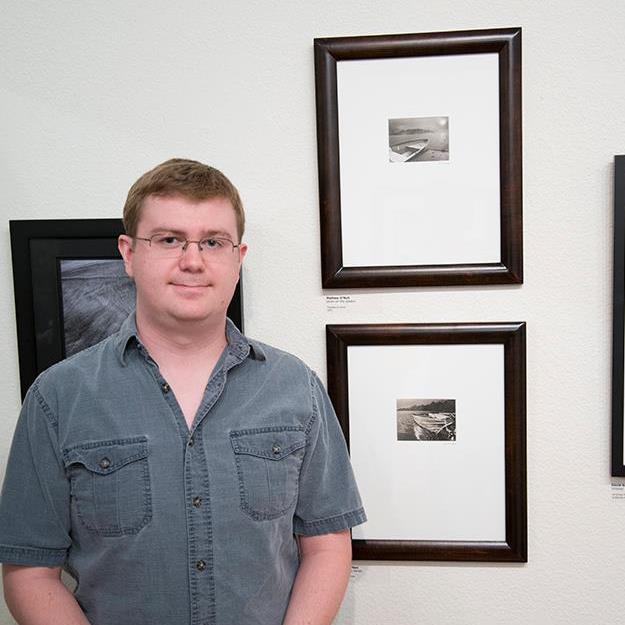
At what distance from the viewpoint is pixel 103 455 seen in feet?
3.32

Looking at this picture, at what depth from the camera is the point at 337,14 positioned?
1.29 m

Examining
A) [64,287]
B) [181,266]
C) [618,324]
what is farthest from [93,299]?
[618,324]

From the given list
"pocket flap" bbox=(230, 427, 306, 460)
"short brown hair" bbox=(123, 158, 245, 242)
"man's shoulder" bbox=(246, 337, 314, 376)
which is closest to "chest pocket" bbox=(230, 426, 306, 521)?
"pocket flap" bbox=(230, 427, 306, 460)

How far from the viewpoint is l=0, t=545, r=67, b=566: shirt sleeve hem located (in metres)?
1.02

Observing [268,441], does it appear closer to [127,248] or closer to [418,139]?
[127,248]

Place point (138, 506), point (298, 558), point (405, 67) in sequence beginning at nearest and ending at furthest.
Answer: point (138, 506) < point (298, 558) < point (405, 67)

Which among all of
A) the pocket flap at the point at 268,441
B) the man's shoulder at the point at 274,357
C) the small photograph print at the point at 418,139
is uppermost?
the small photograph print at the point at 418,139

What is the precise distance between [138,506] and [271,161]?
0.71 m

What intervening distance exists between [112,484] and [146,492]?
5cm

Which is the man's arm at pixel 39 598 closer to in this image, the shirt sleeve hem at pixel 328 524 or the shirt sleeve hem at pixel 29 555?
the shirt sleeve hem at pixel 29 555

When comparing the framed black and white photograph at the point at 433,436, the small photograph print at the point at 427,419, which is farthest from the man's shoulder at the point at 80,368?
the small photograph print at the point at 427,419

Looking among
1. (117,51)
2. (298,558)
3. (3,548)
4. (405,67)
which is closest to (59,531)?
(3,548)

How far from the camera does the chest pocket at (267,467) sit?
3.42 feet

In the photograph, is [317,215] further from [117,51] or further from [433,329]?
[117,51]
